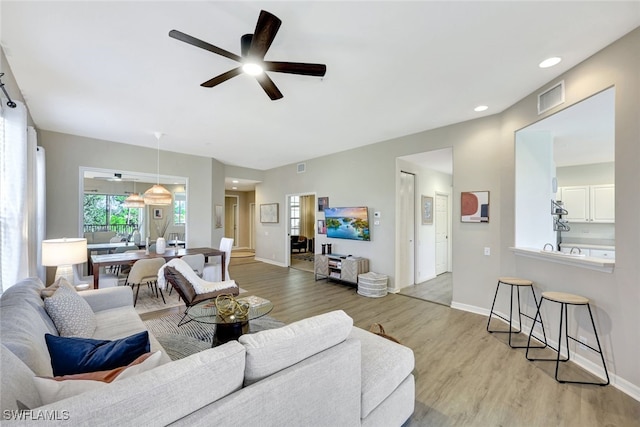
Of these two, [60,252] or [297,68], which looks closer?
[297,68]

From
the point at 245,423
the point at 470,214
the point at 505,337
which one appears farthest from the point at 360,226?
the point at 245,423

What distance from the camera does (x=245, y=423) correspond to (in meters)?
1.05

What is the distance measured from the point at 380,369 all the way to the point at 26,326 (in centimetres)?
211

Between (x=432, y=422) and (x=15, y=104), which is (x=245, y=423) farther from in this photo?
(x=15, y=104)

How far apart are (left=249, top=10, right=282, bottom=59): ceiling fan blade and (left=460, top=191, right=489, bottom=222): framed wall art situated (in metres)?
3.57

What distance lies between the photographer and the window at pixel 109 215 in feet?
24.3

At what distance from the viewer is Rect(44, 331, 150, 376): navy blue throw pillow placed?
3.92 feet

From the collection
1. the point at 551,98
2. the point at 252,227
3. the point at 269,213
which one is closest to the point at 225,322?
the point at 551,98

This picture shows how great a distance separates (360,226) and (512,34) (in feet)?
12.8

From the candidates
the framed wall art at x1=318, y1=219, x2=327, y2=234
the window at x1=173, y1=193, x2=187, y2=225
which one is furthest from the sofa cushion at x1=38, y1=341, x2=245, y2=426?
the window at x1=173, y1=193, x2=187, y2=225

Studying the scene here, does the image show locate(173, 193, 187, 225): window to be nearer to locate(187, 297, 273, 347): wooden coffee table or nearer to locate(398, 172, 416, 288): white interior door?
locate(187, 297, 273, 347): wooden coffee table

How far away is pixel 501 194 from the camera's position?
372 centimetres

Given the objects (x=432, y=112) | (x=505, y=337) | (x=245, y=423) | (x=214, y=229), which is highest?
(x=432, y=112)

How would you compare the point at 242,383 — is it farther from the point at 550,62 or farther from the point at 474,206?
the point at 474,206
